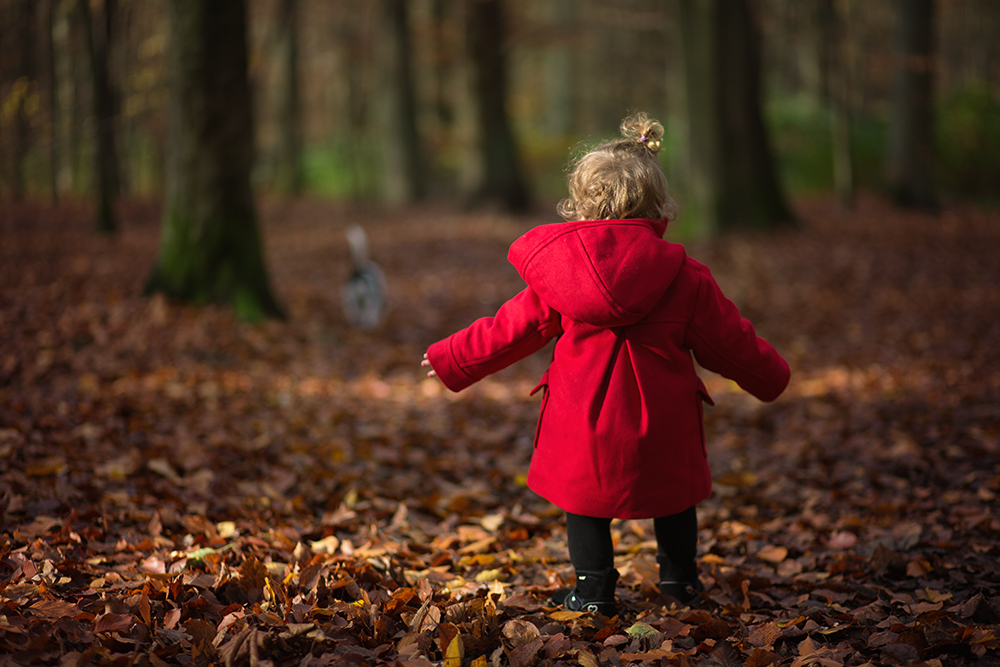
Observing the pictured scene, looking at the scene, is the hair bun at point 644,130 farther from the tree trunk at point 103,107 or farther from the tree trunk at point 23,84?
the tree trunk at point 103,107

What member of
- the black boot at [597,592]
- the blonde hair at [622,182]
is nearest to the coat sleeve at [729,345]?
the blonde hair at [622,182]

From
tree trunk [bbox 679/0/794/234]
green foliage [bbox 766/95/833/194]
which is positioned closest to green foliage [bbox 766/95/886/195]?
green foliage [bbox 766/95/833/194]

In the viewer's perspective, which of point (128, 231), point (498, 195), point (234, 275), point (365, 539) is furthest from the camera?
point (498, 195)

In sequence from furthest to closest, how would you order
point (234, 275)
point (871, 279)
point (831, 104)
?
point (831, 104), point (871, 279), point (234, 275)

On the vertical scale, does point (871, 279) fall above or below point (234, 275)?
below

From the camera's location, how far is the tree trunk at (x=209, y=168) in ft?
23.3

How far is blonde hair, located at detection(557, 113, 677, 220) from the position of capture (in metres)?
2.57

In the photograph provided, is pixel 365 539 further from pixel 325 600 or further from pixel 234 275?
pixel 234 275

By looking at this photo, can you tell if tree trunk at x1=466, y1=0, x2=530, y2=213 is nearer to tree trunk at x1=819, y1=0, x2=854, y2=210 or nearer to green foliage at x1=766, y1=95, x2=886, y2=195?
green foliage at x1=766, y1=95, x2=886, y2=195

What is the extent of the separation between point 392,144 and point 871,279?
550 inches

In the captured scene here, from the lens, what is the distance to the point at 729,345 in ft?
8.60

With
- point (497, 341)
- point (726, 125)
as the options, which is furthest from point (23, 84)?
point (726, 125)

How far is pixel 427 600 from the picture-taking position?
8.98ft

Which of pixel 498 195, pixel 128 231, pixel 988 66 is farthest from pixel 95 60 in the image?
pixel 988 66
